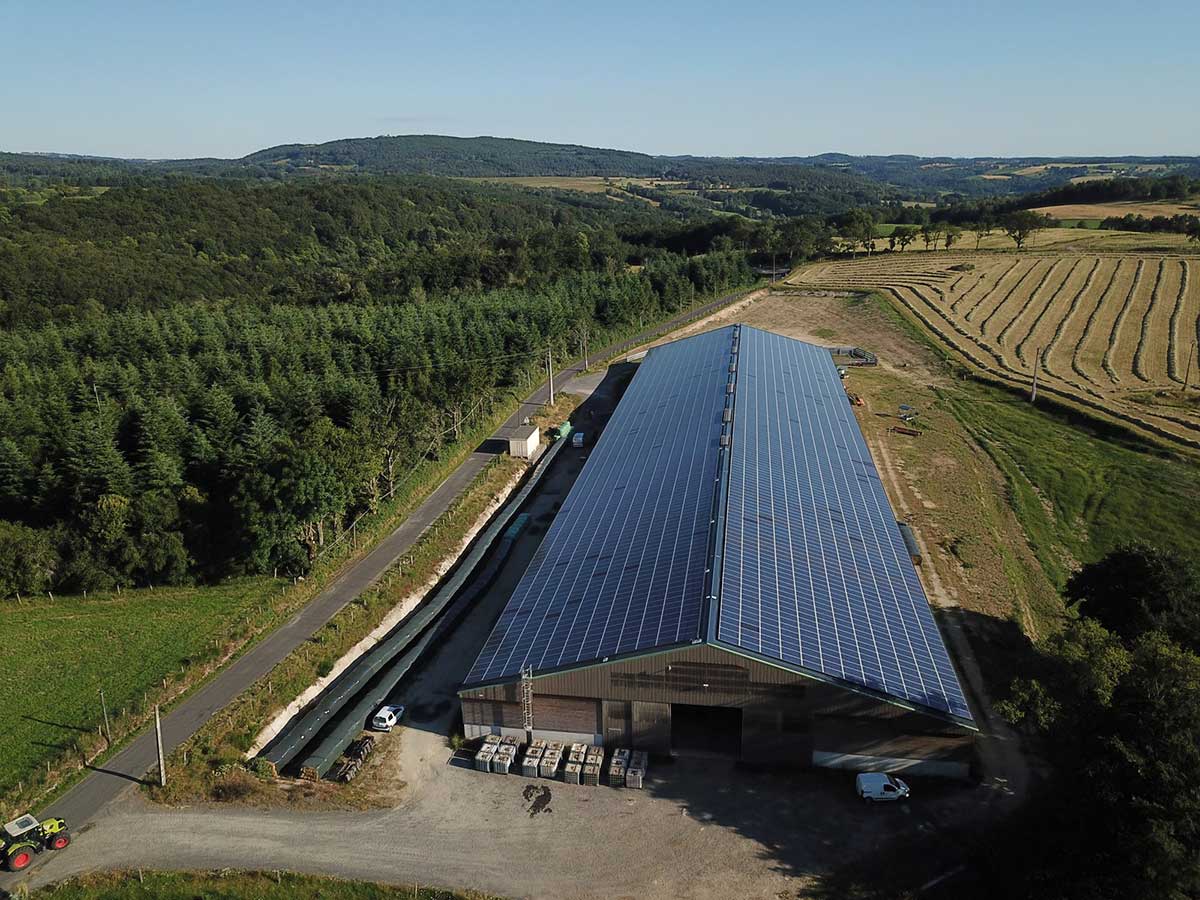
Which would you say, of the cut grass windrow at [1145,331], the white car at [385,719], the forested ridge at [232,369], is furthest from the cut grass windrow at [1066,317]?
the white car at [385,719]

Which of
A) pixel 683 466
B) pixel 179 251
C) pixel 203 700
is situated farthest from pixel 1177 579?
pixel 179 251

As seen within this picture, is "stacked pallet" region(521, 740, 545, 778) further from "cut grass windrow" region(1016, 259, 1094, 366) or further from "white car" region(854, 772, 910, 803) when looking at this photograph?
"cut grass windrow" region(1016, 259, 1094, 366)

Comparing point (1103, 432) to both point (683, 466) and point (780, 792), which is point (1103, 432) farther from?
point (780, 792)

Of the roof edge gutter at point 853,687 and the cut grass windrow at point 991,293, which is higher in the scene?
the cut grass windrow at point 991,293

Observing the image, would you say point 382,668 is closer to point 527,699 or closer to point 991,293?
Result: point 527,699

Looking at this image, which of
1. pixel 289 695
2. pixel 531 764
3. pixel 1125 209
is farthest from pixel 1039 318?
pixel 289 695

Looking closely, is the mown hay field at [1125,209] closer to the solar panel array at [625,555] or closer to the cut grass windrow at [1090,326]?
the cut grass windrow at [1090,326]
